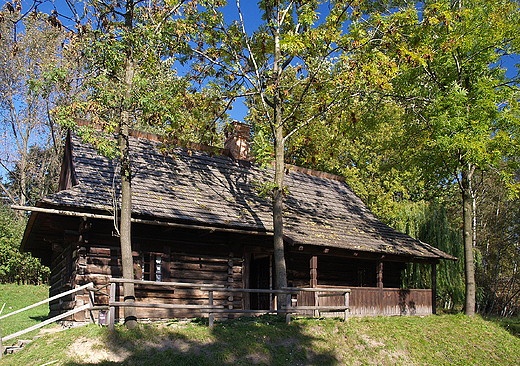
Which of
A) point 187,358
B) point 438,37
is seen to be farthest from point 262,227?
point 438,37

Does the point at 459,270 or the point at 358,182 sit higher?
the point at 358,182

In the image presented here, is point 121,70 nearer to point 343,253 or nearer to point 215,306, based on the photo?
point 215,306

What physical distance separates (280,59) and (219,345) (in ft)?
28.2

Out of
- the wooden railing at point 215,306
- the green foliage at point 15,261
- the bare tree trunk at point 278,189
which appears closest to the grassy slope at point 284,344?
the wooden railing at point 215,306

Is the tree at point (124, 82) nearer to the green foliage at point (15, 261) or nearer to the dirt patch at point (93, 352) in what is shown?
the dirt patch at point (93, 352)

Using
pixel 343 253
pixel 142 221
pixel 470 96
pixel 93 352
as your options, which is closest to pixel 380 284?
pixel 343 253

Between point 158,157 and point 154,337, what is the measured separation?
8338 millimetres

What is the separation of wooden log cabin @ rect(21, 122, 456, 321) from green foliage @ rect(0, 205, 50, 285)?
11.4m

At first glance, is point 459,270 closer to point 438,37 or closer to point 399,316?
point 399,316

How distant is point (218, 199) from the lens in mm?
15547

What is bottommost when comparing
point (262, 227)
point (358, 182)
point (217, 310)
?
point (217, 310)

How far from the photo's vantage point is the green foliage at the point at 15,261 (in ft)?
95.0

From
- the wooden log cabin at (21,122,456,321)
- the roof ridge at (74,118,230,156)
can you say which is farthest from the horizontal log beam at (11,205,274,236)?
the roof ridge at (74,118,230,156)

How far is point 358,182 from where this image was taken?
28641 millimetres
